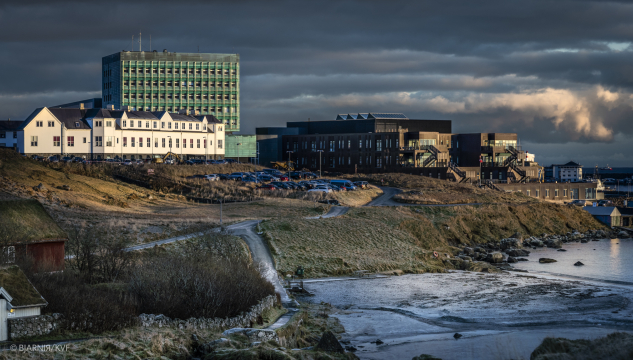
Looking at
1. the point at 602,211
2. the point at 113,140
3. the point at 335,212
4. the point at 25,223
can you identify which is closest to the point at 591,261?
the point at 335,212

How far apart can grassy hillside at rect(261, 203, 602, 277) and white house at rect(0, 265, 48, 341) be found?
93.9ft

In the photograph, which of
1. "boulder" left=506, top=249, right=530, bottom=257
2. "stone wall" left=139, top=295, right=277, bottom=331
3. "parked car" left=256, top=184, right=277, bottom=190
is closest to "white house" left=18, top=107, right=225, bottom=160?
"parked car" left=256, top=184, right=277, bottom=190

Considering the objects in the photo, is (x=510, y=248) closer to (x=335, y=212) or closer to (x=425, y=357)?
(x=335, y=212)

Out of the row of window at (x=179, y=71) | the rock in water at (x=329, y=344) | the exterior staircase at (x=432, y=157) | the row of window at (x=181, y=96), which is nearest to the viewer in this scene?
the rock in water at (x=329, y=344)

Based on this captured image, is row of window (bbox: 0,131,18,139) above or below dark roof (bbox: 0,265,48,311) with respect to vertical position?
above

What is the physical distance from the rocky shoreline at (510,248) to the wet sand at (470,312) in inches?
254

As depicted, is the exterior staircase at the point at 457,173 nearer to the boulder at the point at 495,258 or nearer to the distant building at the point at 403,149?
the distant building at the point at 403,149

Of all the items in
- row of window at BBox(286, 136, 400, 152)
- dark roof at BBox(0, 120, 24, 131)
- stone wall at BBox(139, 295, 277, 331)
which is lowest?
stone wall at BBox(139, 295, 277, 331)

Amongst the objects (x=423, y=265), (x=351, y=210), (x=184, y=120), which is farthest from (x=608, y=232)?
(x=184, y=120)

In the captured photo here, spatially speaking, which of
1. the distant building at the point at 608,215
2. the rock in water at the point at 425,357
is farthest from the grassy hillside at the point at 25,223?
A: the distant building at the point at 608,215

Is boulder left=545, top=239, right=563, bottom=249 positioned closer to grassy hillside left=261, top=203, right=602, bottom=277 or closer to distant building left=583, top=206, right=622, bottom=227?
grassy hillside left=261, top=203, right=602, bottom=277

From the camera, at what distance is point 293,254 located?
194ft

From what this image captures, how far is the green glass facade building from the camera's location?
168m

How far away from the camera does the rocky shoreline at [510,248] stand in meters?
64.8
